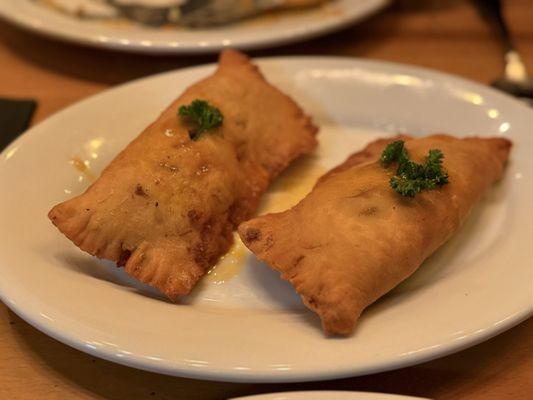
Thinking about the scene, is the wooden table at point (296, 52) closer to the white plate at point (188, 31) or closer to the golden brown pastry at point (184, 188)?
the white plate at point (188, 31)

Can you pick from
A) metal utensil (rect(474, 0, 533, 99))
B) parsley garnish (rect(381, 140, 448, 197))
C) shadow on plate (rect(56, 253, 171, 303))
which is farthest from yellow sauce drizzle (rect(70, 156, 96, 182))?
metal utensil (rect(474, 0, 533, 99))

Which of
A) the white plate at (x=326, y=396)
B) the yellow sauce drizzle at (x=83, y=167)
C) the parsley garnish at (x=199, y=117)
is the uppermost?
the parsley garnish at (x=199, y=117)

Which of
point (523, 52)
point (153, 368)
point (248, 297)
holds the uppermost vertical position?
point (153, 368)

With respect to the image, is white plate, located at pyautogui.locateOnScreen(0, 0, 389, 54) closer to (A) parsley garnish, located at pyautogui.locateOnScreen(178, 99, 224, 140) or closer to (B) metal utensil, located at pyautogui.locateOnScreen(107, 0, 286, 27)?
(B) metal utensil, located at pyautogui.locateOnScreen(107, 0, 286, 27)

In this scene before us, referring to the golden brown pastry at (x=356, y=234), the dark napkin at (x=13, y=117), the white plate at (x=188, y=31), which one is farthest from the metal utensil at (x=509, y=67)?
the dark napkin at (x=13, y=117)

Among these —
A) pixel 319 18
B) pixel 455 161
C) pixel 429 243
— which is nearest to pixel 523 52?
pixel 319 18

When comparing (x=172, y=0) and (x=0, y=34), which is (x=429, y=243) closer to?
(x=172, y=0)
